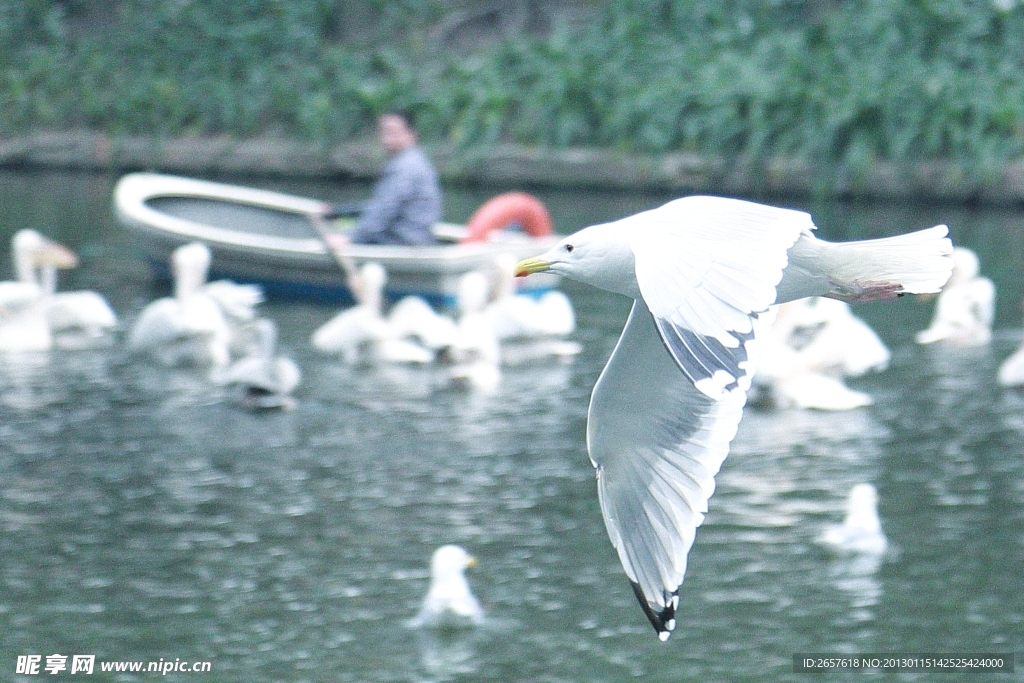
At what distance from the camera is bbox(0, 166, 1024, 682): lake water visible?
697 cm

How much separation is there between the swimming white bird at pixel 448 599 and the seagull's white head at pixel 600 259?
2396mm

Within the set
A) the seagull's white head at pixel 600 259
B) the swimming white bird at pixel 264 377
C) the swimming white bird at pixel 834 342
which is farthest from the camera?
the swimming white bird at pixel 834 342

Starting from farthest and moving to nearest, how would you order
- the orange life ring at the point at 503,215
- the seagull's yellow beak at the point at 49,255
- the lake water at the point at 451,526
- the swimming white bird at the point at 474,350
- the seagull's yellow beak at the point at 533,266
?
the orange life ring at the point at 503,215 → the seagull's yellow beak at the point at 49,255 → the swimming white bird at the point at 474,350 → the lake water at the point at 451,526 → the seagull's yellow beak at the point at 533,266

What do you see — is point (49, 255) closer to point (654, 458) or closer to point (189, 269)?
point (189, 269)

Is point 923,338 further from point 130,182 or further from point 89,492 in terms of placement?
point 130,182

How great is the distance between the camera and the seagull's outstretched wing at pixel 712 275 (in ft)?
12.9

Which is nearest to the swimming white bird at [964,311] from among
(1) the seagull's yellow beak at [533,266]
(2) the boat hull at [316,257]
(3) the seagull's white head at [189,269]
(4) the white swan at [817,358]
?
(4) the white swan at [817,358]

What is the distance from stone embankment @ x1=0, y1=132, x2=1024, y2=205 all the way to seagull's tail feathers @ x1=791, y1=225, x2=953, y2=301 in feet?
45.7

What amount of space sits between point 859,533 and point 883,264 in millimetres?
3283

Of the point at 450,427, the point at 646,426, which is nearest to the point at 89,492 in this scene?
the point at 450,427

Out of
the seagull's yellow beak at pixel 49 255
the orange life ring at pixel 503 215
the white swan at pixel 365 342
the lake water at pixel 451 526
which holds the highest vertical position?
the orange life ring at pixel 503 215

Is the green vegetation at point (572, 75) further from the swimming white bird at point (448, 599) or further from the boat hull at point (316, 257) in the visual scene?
the swimming white bird at point (448, 599)

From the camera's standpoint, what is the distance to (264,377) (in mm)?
10508

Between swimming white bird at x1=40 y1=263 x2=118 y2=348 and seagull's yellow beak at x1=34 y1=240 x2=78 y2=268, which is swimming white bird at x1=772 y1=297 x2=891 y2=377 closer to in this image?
swimming white bird at x1=40 y1=263 x2=118 y2=348
